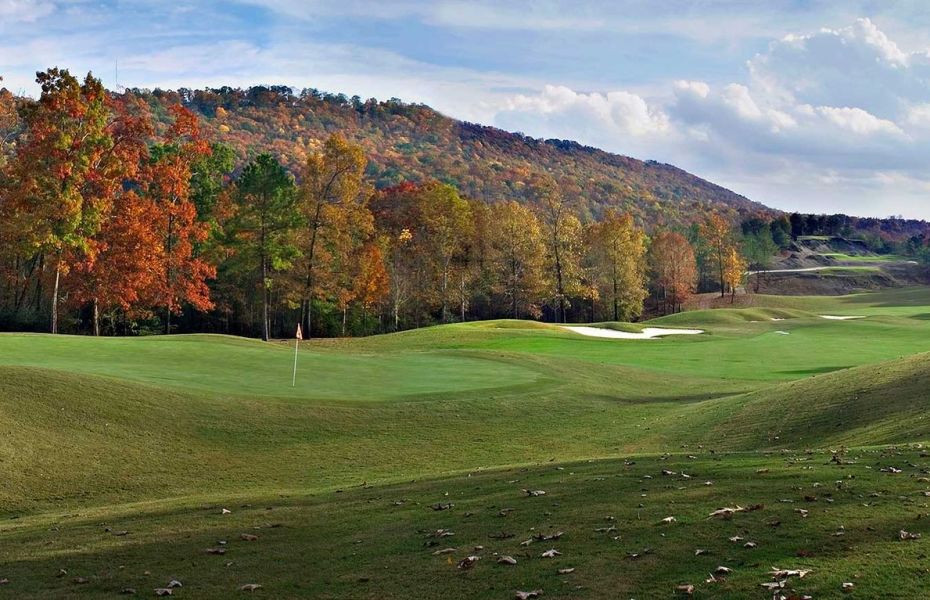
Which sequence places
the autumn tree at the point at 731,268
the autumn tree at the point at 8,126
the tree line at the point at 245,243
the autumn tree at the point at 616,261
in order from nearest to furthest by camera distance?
the tree line at the point at 245,243 < the autumn tree at the point at 8,126 < the autumn tree at the point at 616,261 < the autumn tree at the point at 731,268

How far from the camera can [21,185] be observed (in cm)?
4484

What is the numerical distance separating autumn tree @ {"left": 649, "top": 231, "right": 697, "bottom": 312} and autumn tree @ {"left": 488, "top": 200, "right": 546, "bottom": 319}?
23492 millimetres

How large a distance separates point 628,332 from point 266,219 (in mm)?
26031

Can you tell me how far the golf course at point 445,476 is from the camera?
862 centimetres

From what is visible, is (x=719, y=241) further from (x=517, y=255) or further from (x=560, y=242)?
(x=517, y=255)

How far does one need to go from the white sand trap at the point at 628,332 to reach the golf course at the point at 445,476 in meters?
18.7

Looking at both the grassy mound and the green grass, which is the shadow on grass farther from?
the green grass

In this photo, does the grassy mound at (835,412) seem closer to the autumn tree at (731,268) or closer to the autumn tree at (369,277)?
the autumn tree at (369,277)

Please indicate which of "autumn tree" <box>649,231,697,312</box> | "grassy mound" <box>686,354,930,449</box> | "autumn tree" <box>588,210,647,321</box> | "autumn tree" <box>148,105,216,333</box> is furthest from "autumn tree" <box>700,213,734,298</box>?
"grassy mound" <box>686,354,930,449</box>

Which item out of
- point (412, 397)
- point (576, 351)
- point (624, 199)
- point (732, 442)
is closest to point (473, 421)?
point (412, 397)

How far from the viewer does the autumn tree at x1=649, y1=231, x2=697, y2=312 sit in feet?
311

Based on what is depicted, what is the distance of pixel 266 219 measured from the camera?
56938 millimetres

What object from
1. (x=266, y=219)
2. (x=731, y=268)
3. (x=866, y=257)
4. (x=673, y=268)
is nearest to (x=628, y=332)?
(x=266, y=219)

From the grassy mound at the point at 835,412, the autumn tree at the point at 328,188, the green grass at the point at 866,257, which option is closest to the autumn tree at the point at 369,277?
the autumn tree at the point at 328,188
